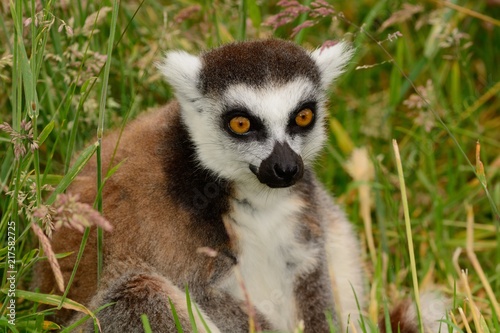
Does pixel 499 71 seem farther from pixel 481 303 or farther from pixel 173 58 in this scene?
pixel 173 58

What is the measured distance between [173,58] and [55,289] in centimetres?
120

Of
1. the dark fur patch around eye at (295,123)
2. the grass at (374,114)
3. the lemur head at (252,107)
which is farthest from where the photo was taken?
the grass at (374,114)

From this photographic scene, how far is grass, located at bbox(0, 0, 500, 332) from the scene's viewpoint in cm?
412

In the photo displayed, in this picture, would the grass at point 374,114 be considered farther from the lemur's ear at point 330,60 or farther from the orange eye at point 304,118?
the orange eye at point 304,118

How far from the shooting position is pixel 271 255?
374 centimetres

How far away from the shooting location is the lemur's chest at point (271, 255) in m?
3.65

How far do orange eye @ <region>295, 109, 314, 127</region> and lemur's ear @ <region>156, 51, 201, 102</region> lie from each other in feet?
1.57

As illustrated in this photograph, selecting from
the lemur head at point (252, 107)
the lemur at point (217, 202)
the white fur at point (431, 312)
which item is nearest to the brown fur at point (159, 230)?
the lemur at point (217, 202)

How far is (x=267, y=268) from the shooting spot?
3750 mm

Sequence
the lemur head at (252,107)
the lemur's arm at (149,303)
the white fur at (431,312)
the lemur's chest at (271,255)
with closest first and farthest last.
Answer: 1. the lemur's arm at (149,303)
2. the lemur head at (252,107)
3. the lemur's chest at (271,255)
4. the white fur at (431,312)

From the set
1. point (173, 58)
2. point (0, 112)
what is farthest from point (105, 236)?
point (0, 112)

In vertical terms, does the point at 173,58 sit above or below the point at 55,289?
above

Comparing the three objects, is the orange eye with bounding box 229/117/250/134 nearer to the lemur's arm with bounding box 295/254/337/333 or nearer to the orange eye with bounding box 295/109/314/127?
the orange eye with bounding box 295/109/314/127

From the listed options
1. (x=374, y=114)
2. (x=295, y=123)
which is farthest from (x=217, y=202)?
(x=374, y=114)
